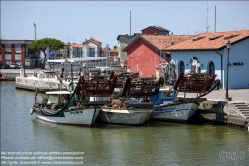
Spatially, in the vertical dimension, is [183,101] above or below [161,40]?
below

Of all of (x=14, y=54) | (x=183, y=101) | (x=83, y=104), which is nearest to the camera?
(x=83, y=104)

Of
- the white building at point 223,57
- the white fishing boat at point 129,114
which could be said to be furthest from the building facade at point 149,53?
the white fishing boat at point 129,114

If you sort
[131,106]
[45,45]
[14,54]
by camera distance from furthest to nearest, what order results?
[14,54], [45,45], [131,106]

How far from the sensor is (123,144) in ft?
74.4

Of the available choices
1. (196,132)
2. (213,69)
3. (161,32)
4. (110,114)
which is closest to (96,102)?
(110,114)

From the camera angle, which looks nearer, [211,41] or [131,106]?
[131,106]

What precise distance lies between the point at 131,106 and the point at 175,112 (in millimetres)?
2617

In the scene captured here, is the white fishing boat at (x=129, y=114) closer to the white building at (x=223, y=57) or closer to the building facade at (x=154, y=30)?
the white building at (x=223, y=57)

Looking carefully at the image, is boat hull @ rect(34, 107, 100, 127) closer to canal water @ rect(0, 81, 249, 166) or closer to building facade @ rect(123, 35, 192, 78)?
canal water @ rect(0, 81, 249, 166)

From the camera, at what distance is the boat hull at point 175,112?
89.9ft

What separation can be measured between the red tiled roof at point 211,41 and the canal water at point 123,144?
947 cm

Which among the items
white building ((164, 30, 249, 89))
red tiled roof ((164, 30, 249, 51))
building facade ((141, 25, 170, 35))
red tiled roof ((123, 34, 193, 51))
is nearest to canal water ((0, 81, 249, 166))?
white building ((164, 30, 249, 89))

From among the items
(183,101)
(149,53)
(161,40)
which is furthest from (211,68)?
(183,101)

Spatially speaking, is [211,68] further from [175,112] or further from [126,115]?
[126,115]
